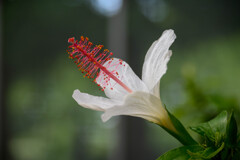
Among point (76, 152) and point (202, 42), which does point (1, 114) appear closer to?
point (76, 152)

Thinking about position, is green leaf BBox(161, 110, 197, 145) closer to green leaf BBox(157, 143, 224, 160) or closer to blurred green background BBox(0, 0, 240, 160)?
green leaf BBox(157, 143, 224, 160)

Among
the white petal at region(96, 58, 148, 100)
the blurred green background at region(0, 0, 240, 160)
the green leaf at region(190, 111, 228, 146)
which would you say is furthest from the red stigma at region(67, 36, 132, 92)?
the blurred green background at region(0, 0, 240, 160)

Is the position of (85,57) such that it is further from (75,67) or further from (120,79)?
(75,67)

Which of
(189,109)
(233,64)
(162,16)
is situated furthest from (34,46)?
(189,109)

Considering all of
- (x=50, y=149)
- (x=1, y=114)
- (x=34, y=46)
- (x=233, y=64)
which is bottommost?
(x=233, y=64)

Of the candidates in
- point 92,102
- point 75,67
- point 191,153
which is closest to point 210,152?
point 191,153

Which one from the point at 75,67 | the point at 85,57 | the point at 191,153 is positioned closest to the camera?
the point at 191,153

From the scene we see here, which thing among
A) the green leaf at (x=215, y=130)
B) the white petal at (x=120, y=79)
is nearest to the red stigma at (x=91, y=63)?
the white petal at (x=120, y=79)
